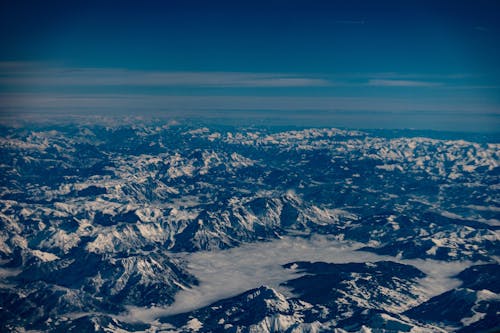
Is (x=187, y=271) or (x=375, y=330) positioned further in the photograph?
(x=187, y=271)

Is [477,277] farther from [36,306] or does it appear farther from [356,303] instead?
[36,306]

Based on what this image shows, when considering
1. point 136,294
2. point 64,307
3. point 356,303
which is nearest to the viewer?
point 64,307

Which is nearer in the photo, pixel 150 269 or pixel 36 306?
pixel 36 306

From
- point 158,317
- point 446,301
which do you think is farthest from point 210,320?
point 446,301

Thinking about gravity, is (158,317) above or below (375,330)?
below

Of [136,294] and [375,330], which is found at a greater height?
[375,330]

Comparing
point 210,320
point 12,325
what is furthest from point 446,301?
point 12,325

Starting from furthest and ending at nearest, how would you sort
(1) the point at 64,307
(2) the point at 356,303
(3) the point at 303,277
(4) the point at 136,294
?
(3) the point at 303,277
(4) the point at 136,294
(2) the point at 356,303
(1) the point at 64,307

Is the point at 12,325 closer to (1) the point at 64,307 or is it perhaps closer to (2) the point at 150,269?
(1) the point at 64,307

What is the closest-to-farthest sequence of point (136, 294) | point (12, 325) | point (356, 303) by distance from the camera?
point (12, 325), point (356, 303), point (136, 294)

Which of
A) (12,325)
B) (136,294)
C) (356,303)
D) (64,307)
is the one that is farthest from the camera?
(136,294)
